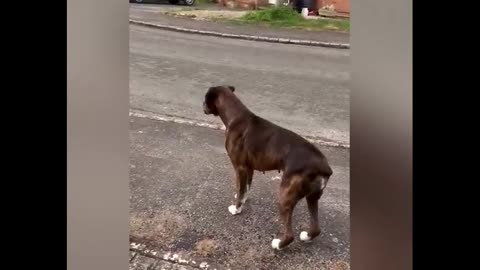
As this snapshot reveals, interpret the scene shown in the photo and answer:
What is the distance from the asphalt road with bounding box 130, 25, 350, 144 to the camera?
3.95ft

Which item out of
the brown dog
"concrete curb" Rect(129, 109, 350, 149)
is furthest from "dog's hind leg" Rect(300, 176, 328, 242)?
"concrete curb" Rect(129, 109, 350, 149)

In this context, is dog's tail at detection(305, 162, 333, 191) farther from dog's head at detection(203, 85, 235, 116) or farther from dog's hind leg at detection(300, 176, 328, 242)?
dog's head at detection(203, 85, 235, 116)

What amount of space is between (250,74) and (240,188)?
29 centimetres

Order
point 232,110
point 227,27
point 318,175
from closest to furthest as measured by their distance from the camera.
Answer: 1. point 318,175
2. point 232,110
3. point 227,27

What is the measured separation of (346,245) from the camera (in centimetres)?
108

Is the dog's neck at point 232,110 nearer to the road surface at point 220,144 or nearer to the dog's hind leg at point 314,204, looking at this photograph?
the road surface at point 220,144

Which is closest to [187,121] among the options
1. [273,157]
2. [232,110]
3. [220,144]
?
[220,144]

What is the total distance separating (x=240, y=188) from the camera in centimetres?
118

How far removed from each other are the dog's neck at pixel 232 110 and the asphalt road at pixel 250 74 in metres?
0.03

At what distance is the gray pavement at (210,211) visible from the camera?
1.08 m

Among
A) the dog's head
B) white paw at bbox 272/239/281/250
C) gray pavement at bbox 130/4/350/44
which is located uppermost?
gray pavement at bbox 130/4/350/44

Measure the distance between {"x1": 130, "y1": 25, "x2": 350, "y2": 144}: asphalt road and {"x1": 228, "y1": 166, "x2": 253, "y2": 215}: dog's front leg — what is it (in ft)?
0.46

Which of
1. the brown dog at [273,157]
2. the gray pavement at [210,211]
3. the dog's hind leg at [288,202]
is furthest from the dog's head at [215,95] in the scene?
→ the dog's hind leg at [288,202]

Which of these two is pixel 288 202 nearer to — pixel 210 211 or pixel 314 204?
pixel 314 204
